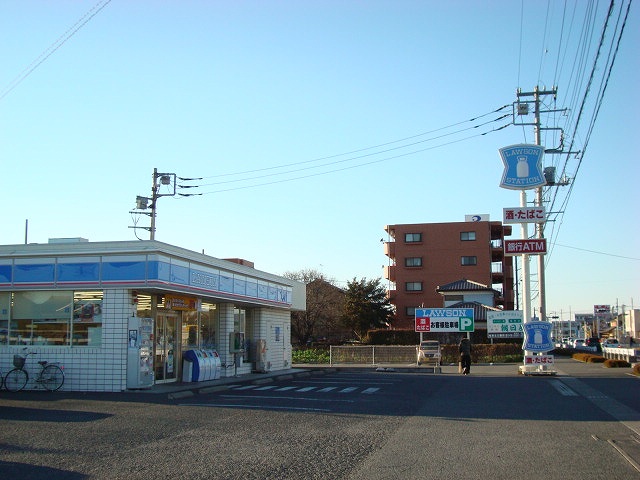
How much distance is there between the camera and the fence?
39.8 metres

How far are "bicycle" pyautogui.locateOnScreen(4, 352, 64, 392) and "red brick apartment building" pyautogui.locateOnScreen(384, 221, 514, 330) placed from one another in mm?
48199

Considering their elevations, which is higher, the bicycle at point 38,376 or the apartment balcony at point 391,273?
the apartment balcony at point 391,273

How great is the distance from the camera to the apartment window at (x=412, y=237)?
218 feet

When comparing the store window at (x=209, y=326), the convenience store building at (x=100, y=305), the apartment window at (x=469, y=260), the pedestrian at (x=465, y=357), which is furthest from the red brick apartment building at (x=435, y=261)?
the convenience store building at (x=100, y=305)

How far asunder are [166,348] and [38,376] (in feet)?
13.2

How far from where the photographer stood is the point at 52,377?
19.1 metres

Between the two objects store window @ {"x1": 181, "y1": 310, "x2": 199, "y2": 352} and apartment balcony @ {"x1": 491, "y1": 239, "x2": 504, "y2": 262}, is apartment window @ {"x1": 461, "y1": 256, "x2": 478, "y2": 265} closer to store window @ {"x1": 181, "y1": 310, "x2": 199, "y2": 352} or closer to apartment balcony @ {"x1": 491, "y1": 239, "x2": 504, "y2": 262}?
apartment balcony @ {"x1": 491, "y1": 239, "x2": 504, "y2": 262}

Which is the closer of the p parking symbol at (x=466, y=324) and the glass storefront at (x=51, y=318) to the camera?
the glass storefront at (x=51, y=318)

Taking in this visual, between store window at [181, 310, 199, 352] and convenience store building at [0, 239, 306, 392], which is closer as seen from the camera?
convenience store building at [0, 239, 306, 392]

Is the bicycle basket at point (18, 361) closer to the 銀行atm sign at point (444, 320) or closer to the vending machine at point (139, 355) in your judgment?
the vending machine at point (139, 355)

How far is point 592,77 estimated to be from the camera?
53.2 feet

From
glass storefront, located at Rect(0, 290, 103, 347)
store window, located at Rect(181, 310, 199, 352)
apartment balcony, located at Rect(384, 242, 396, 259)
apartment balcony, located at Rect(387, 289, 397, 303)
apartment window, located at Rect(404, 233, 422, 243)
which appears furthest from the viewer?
apartment balcony, located at Rect(384, 242, 396, 259)

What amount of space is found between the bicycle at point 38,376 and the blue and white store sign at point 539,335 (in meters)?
18.3

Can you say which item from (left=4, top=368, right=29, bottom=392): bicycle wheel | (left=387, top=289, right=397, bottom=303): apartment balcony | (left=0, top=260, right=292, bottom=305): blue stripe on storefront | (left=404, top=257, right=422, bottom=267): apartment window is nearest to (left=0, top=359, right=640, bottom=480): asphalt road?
(left=4, top=368, right=29, bottom=392): bicycle wheel
